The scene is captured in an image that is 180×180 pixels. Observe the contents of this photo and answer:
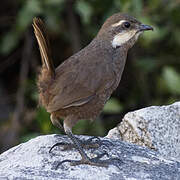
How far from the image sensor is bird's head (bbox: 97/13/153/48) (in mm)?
4625

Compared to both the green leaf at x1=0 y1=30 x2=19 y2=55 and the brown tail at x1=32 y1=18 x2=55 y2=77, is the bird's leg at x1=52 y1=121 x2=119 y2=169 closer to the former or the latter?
the brown tail at x1=32 y1=18 x2=55 y2=77

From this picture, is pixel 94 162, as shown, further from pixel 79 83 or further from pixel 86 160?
pixel 79 83

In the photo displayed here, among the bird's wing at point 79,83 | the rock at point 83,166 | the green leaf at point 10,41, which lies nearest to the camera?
the rock at point 83,166

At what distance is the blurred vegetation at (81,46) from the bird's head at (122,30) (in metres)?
1.44

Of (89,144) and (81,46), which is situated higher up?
(81,46)

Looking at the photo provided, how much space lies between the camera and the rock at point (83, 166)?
379 centimetres

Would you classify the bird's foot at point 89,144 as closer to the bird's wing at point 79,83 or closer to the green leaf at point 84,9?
the bird's wing at point 79,83

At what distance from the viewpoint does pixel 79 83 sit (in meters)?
4.36

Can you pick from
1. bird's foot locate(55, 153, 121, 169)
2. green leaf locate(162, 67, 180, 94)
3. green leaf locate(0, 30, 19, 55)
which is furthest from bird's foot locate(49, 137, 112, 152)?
green leaf locate(0, 30, 19, 55)

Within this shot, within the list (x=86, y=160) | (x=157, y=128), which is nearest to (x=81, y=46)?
(x=157, y=128)

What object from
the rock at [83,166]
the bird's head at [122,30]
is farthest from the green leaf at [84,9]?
the rock at [83,166]

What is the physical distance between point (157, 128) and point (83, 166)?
96cm

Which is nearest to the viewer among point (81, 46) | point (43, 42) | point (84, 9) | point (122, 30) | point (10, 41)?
point (43, 42)

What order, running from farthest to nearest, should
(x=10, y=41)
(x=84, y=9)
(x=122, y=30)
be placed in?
(x=10, y=41) < (x=84, y=9) < (x=122, y=30)
